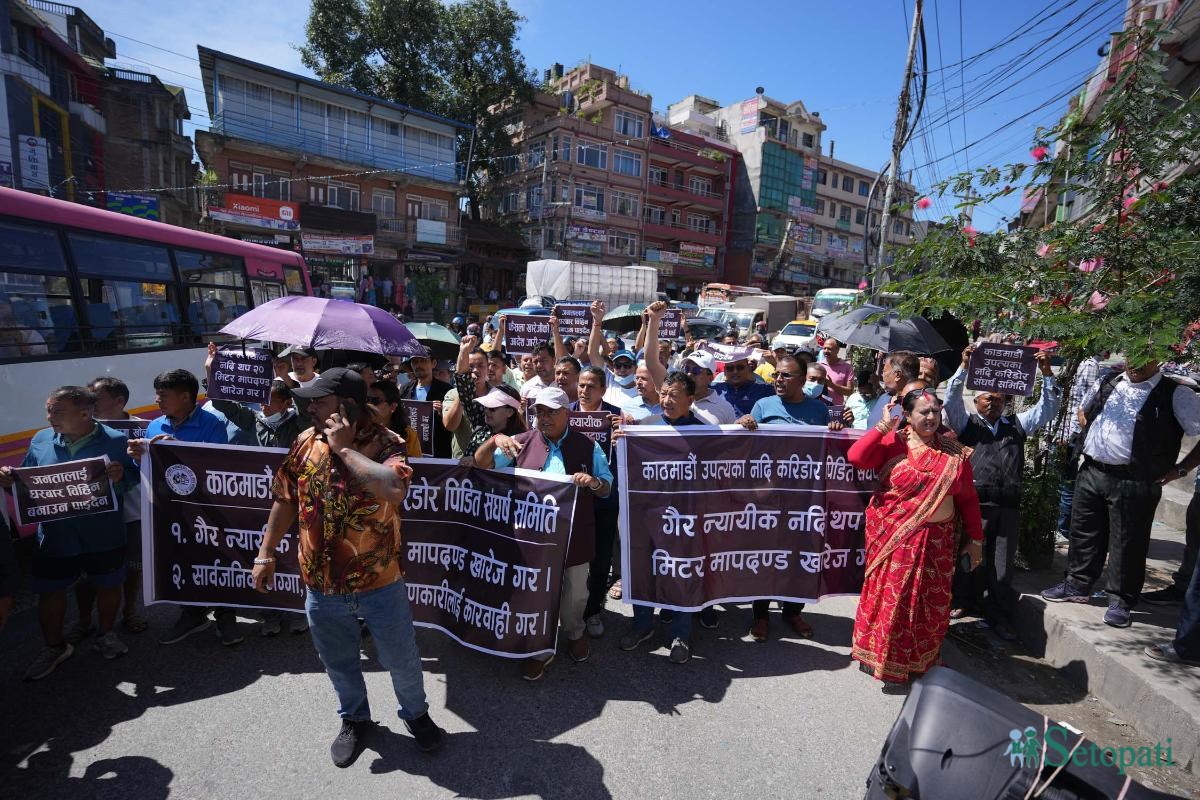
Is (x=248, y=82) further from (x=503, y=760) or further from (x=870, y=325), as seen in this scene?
(x=503, y=760)

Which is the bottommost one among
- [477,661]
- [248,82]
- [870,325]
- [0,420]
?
[477,661]

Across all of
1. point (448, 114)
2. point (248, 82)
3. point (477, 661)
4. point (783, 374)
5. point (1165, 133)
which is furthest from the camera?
point (448, 114)

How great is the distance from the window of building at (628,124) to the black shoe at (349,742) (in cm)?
4033

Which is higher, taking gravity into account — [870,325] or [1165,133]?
[1165,133]

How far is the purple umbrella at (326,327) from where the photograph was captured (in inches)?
186

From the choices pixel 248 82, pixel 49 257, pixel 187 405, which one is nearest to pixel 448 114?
pixel 248 82

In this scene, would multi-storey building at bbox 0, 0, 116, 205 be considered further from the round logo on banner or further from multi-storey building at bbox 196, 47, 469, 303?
the round logo on banner

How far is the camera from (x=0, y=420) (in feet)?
15.8

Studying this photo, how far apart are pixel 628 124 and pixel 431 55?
12902 mm

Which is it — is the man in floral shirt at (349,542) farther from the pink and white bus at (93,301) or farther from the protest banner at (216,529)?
the pink and white bus at (93,301)

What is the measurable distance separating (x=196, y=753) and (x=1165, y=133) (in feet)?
19.3

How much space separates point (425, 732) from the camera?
297 centimetres

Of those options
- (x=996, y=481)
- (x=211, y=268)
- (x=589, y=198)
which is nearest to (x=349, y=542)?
(x=996, y=481)

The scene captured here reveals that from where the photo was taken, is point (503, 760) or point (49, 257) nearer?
point (503, 760)
